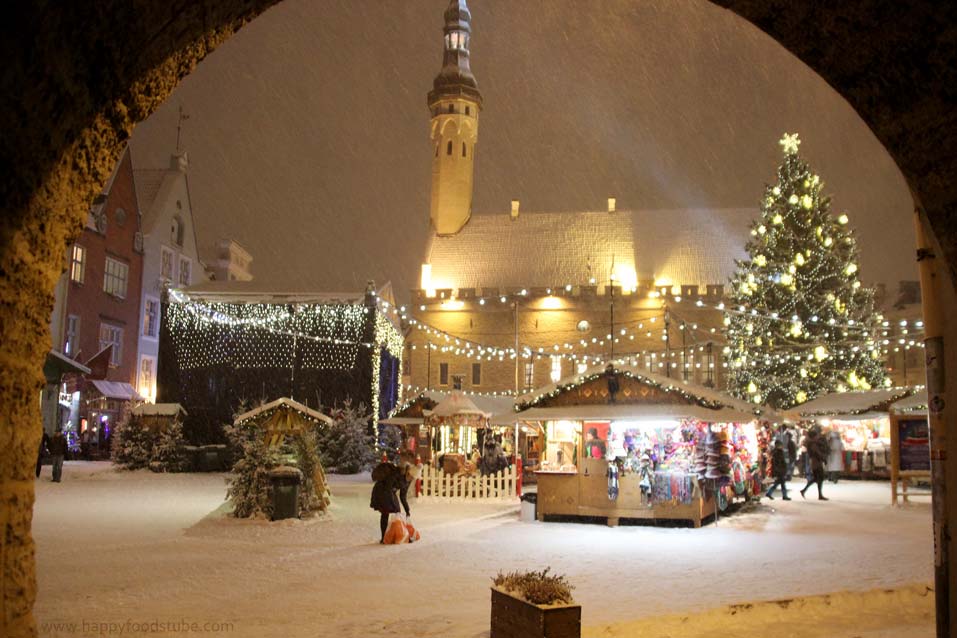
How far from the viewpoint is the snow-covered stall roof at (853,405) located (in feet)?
85.8

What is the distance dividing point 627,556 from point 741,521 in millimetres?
5565

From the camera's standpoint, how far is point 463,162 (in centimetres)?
5784

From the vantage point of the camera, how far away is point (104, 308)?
116ft

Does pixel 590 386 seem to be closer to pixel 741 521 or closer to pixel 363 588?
pixel 741 521

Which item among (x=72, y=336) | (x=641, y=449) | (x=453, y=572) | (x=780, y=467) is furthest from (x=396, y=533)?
(x=72, y=336)

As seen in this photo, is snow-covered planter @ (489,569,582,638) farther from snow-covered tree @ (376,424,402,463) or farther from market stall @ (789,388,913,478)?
snow-covered tree @ (376,424,402,463)

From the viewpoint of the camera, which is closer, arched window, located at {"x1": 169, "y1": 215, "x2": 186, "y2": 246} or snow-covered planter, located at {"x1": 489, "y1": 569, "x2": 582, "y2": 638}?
snow-covered planter, located at {"x1": 489, "y1": 569, "x2": 582, "y2": 638}

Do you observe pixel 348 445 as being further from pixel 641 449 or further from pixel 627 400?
pixel 641 449

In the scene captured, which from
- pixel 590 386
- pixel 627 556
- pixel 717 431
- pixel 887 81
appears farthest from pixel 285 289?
pixel 887 81

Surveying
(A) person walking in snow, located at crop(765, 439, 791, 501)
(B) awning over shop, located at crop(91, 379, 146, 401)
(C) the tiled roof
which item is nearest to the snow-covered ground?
(A) person walking in snow, located at crop(765, 439, 791, 501)

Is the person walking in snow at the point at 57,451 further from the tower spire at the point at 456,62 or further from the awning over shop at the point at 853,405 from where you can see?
the tower spire at the point at 456,62

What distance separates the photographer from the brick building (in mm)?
32812

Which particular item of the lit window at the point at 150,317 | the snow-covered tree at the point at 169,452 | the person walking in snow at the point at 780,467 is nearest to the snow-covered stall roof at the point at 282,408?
the person walking in snow at the point at 780,467

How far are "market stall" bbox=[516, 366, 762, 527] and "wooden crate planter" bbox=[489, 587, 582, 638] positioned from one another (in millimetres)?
9167
